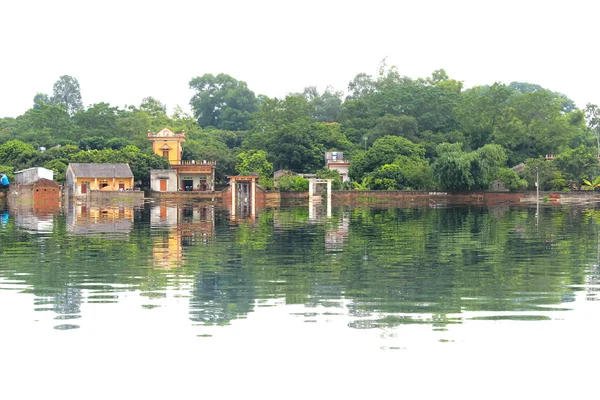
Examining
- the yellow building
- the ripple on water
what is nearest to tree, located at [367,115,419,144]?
the yellow building

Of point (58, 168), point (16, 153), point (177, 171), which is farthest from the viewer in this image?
point (16, 153)

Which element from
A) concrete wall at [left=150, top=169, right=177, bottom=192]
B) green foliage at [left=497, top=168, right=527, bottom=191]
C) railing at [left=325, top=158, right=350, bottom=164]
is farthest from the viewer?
railing at [left=325, top=158, right=350, bottom=164]

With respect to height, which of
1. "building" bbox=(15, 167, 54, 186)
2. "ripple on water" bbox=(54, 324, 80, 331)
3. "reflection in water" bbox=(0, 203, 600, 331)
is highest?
"building" bbox=(15, 167, 54, 186)

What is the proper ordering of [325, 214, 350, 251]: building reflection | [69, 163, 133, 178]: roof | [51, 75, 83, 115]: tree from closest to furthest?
1. [325, 214, 350, 251]: building reflection
2. [69, 163, 133, 178]: roof
3. [51, 75, 83, 115]: tree

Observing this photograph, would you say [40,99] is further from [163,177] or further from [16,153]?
[163,177]

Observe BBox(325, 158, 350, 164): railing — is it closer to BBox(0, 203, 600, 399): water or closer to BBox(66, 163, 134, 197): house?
BBox(66, 163, 134, 197): house

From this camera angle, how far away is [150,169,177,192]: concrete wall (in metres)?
71.1

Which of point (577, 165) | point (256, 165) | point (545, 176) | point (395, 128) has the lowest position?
point (545, 176)

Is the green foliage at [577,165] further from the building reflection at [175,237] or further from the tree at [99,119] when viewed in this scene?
the tree at [99,119]

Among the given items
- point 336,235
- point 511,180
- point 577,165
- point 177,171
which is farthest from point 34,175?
point 336,235

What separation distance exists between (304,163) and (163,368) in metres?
67.8

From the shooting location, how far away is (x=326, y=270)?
17.0m

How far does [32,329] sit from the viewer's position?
36.8 ft

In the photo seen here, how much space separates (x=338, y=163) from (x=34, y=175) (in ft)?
86.5
